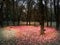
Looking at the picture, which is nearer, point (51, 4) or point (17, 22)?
Result: point (51, 4)

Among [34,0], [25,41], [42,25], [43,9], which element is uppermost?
[34,0]

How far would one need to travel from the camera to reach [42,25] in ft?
18.0

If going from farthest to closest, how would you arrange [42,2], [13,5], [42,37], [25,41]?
[13,5] → [42,2] → [42,37] → [25,41]

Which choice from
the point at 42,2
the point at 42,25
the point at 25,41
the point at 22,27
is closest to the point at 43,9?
the point at 42,2

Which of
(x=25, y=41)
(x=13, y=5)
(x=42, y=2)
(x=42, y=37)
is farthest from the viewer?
(x=13, y=5)

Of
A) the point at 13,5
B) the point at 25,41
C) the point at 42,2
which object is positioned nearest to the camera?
the point at 25,41

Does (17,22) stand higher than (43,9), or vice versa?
(43,9)

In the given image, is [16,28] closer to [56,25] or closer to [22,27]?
[22,27]

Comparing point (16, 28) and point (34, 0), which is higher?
point (34, 0)

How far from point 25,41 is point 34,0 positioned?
1808 millimetres

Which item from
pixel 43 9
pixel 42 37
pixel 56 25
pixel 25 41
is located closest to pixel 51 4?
pixel 43 9

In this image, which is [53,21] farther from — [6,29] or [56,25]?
[6,29]

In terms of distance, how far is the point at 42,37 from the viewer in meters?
5.02

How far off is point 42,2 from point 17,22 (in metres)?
1.38
